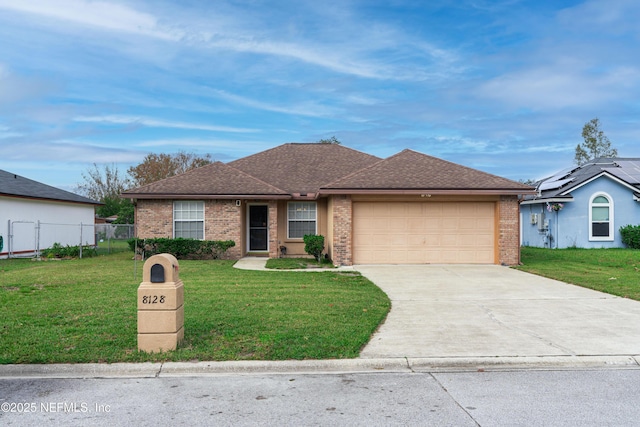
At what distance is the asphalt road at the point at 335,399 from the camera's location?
4.61 metres

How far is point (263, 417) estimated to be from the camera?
466cm

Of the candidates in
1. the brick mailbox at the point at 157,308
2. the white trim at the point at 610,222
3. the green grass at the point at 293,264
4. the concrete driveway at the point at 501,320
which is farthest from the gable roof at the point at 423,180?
the brick mailbox at the point at 157,308

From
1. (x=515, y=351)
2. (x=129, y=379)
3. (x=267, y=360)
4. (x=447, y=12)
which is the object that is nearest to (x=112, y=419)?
(x=129, y=379)

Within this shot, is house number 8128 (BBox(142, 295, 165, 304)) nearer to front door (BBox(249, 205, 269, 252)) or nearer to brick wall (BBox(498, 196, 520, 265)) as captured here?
brick wall (BBox(498, 196, 520, 265))

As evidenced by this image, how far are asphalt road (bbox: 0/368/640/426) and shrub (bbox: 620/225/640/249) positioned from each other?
70.2ft

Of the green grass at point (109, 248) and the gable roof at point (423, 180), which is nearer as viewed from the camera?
the gable roof at point (423, 180)

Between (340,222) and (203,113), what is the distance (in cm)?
1040

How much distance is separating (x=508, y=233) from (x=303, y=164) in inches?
403

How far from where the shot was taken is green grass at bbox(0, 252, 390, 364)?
21.3ft

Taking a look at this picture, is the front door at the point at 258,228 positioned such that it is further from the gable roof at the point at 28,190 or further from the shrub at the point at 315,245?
the gable roof at the point at 28,190

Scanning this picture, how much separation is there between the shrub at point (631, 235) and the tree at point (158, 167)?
42391 mm

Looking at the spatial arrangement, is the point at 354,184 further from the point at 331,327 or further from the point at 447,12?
the point at 331,327

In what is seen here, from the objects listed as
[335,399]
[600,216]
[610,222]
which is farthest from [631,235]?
[335,399]

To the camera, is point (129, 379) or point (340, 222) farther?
point (340, 222)
